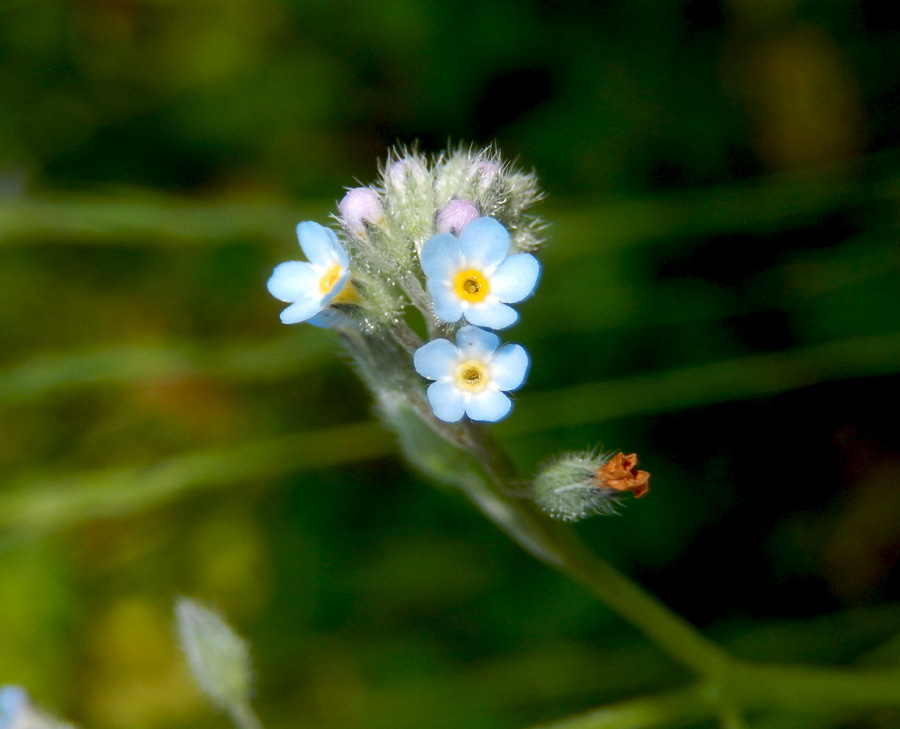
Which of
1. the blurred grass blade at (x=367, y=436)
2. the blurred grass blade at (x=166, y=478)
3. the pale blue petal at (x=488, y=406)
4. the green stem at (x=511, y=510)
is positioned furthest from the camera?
the blurred grass blade at (x=166, y=478)

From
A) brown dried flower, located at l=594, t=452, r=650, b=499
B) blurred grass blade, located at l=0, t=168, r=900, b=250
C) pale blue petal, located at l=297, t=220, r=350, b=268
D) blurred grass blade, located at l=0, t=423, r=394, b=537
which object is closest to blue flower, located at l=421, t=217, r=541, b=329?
pale blue petal, located at l=297, t=220, r=350, b=268

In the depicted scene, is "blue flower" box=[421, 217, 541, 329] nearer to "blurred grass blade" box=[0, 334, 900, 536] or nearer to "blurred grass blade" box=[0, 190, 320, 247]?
"blurred grass blade" box=[0, 334, 900, 536]

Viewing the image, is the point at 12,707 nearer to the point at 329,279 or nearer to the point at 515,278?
the point at 329,279

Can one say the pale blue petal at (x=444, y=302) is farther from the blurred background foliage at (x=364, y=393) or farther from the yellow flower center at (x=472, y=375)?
the blurred background foliage at (x=364, y=393)

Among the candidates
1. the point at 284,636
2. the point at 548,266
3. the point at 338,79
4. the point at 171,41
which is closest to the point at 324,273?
the point at 548,266

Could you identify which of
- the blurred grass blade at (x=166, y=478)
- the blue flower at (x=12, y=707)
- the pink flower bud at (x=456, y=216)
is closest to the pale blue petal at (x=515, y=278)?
the pink flower bud at (x=456, y=216)

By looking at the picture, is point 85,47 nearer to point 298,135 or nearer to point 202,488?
point 298,135
